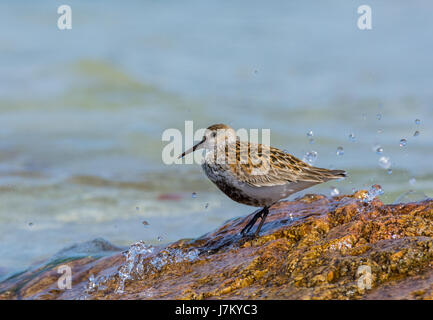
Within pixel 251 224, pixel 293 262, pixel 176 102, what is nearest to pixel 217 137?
pixel 251 224

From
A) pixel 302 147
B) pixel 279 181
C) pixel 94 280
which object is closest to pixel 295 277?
pixel 279 181

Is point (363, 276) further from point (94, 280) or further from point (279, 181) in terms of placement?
point (94, 280)

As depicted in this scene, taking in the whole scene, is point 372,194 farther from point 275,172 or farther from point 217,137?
point 217,137

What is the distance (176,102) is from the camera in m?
16.9

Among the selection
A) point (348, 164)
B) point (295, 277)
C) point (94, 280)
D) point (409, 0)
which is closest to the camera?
point (295, 277)

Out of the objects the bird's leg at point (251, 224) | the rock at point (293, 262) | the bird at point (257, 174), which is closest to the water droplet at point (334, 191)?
the rock at point (293, 262)

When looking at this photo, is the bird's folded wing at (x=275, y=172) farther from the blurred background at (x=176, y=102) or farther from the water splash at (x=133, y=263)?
the water splash at (x=133, y=263)

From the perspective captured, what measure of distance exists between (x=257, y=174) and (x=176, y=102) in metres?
11.3

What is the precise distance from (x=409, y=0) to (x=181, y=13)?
843 cm

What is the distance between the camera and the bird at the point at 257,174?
579cm

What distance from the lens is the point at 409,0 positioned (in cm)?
2244

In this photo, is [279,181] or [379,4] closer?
[279,181]

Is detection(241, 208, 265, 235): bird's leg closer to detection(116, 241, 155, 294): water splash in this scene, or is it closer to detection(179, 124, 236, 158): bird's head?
detection(179, 124, 236, 158): bird's head

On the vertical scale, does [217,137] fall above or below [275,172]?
above
